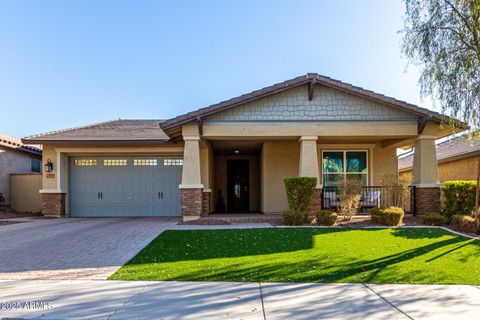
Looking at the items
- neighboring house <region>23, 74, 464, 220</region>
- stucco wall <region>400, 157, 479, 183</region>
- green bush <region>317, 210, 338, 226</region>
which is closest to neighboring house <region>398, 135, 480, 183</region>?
stucco wall <region>400, 157, 479, 183</region>

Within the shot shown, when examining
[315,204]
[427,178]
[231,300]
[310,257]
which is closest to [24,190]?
[315,204]

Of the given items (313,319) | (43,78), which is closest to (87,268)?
(313,319)

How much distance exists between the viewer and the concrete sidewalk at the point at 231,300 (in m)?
4.08

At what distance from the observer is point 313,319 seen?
397 centimetres

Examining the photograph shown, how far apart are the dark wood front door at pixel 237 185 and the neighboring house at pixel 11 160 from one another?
1106 cm

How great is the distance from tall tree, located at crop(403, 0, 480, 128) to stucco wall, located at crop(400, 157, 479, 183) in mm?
6764

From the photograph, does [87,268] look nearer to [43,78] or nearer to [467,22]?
[467,22]

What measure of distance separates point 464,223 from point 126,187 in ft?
42.1

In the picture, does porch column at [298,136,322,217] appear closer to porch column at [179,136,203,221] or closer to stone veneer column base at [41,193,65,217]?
porch column at [179,136,203,221]

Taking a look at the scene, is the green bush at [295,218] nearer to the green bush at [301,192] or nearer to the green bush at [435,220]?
the green bush at [301,192]

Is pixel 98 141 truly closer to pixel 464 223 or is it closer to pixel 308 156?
pixel 308 156

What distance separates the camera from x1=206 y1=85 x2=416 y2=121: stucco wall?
12133 mm

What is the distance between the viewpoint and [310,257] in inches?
270

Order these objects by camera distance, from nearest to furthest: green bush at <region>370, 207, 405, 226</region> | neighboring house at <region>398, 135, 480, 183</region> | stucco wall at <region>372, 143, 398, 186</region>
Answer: green bush at <region>370, 207, 405, 226</region>, stucco wall at <region>372, 143, 398, 186</region>, neighboring house at <region>398, 135, 480, 183</region>
